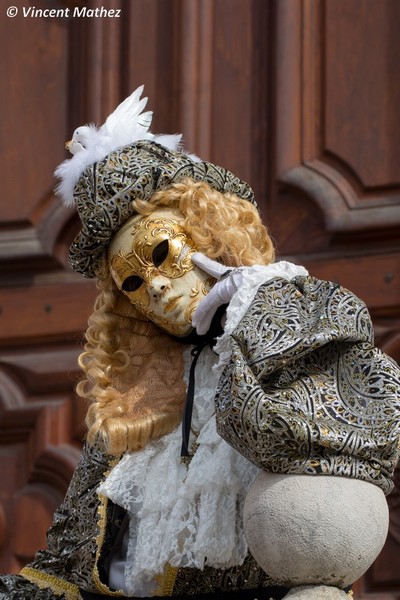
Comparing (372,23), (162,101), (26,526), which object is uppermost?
(372,23)

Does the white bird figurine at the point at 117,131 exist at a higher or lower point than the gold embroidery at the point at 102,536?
higher

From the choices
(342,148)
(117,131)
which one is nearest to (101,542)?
(117,131)

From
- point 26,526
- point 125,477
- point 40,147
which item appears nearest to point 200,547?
point 125,477

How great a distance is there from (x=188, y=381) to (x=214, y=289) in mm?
238

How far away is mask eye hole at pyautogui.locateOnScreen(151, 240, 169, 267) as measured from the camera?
243cm

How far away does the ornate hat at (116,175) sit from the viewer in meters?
2.47

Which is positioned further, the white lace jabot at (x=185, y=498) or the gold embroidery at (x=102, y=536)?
the gold embroidery at (x=102, y=536)

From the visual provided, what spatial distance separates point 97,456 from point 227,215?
400 millimetres

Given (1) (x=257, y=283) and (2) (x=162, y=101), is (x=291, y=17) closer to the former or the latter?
(2) (x=162, y=101)

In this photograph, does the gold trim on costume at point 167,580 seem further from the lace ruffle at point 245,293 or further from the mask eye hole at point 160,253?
the mask eye hole at point 160,253

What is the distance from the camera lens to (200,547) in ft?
7.46

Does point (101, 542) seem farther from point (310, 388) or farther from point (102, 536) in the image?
point (310, 388)

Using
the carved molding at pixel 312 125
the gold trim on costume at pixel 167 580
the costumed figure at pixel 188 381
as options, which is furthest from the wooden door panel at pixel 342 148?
the gold trim on costume at pixel 167 580

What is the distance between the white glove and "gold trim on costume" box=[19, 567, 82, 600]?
46 centimetres
